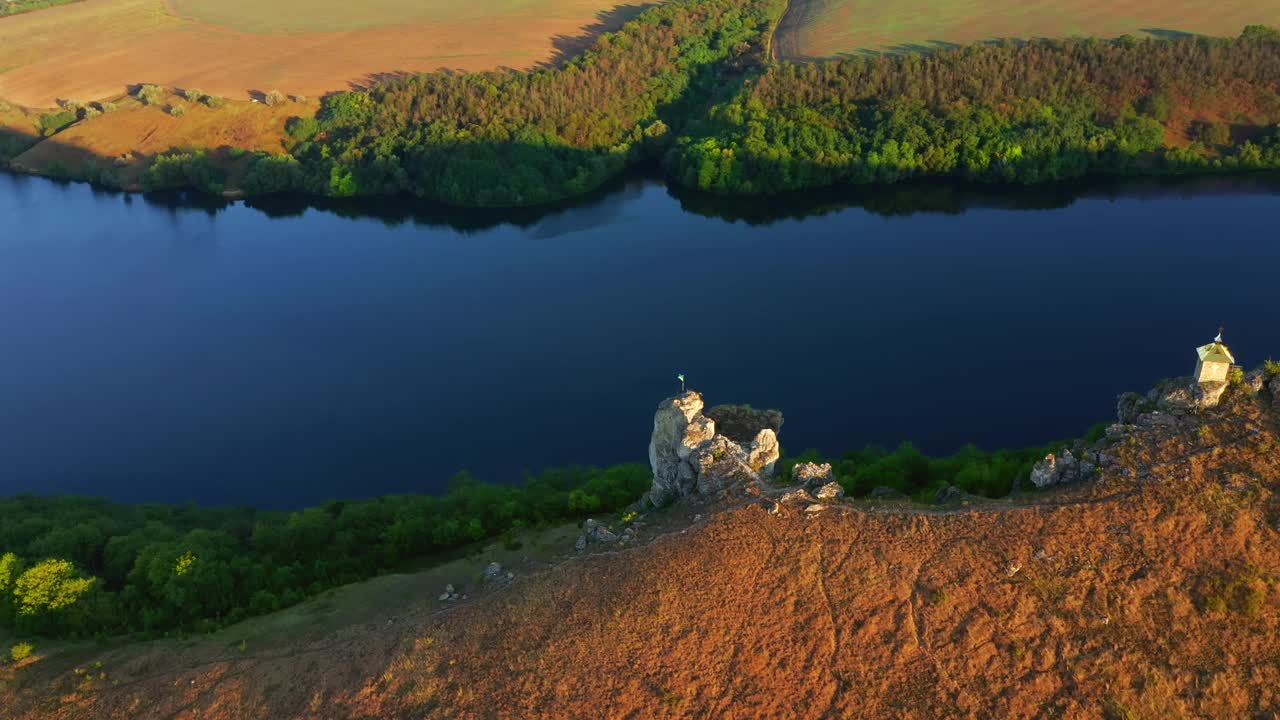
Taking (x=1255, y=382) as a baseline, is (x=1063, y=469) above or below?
below

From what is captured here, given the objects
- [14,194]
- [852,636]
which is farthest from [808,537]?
[14,194]

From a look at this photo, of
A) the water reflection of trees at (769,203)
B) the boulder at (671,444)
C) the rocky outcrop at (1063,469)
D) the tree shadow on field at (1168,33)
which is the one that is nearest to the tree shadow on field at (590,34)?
the water reflection of trees at (769,203)

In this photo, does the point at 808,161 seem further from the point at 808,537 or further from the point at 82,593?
the point at 82,593

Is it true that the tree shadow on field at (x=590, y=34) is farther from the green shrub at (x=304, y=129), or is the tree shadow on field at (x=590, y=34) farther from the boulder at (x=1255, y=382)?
the boulder at (x=1255, y=382)

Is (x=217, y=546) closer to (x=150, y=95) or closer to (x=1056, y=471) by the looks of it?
(x=1056, y=471)

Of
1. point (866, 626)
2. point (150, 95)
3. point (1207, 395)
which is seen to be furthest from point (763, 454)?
point (150, 95)
